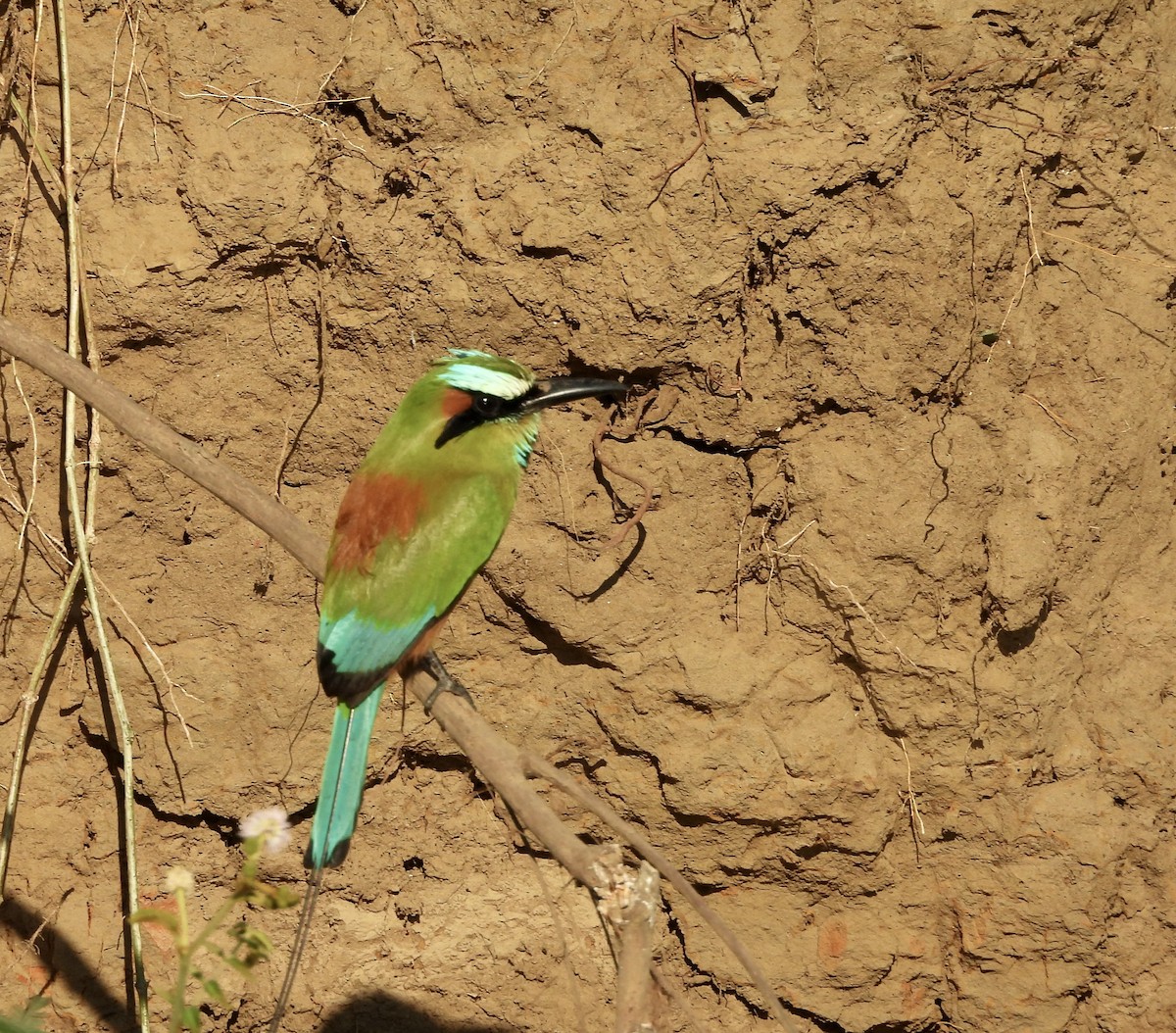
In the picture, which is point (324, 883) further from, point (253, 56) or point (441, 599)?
point (253, 56)

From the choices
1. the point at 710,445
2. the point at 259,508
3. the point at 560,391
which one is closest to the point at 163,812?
the point at 259,508

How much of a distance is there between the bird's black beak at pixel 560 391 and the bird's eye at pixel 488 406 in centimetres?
5

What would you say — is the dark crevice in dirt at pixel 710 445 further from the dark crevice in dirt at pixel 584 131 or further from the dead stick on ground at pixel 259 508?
→ the dead stick on ground at pixel 259 508

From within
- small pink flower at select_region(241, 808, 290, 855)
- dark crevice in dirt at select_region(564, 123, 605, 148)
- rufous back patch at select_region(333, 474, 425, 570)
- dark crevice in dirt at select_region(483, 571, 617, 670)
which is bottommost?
dark crevice in dirt at select_region(483, 571, 617, 670)

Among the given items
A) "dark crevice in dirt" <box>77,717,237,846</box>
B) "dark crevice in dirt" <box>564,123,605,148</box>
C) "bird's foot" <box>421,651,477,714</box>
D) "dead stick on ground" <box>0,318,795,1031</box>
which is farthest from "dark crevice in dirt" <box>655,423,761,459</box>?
"dark crevice in dirt" <box>77,717,237,846</box>

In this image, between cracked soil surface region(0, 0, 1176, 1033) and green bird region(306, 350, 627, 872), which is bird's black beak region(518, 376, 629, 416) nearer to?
green bird region(306, 350, 627, 872)

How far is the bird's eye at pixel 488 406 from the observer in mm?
2477

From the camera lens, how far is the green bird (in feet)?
7.56

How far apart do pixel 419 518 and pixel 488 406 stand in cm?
29

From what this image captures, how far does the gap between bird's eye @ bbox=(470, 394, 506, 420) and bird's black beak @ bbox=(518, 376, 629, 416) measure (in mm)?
49

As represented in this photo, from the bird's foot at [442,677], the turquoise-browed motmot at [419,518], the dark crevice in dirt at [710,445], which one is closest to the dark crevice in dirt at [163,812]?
the turquoise-browed motmot at [419,518]

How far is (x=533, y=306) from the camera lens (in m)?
2.77

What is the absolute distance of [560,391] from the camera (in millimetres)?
2543

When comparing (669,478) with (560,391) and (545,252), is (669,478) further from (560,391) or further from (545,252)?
(545,252)
